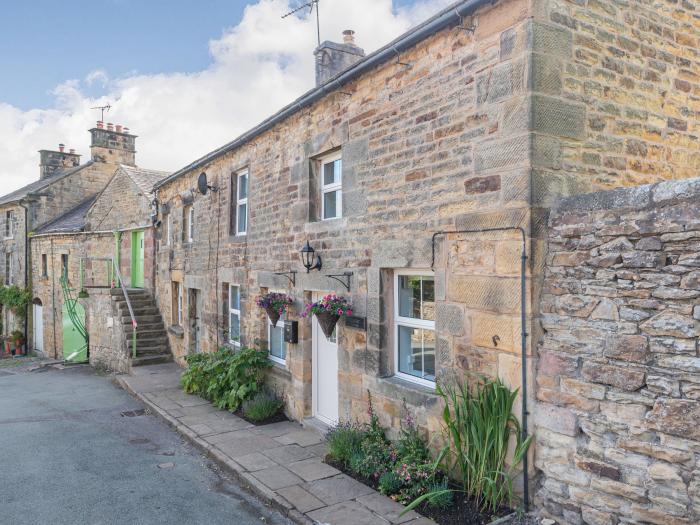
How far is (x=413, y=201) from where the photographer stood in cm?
593

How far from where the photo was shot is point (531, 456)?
4703 millimetres

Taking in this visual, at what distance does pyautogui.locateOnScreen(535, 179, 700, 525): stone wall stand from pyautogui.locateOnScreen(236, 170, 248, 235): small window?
286 inches

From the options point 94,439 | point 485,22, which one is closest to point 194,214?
point 94,439

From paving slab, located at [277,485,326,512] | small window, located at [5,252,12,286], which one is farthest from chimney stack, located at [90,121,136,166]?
paving slab, located at [277,485,326,512]

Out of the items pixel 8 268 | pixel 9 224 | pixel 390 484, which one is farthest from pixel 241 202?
pixel 8 268

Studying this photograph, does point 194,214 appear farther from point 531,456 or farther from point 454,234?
point 531,456

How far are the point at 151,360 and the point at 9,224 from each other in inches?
612

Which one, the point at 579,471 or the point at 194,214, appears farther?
the point at 194,214

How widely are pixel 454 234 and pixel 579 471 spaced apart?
2.39m

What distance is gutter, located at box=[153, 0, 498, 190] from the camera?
5.17 metres

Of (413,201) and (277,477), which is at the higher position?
(413,201)

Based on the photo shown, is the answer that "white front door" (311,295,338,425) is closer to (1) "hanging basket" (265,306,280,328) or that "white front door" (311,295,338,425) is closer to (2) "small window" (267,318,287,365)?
(1) "hanging basket" (265,306,280,328)

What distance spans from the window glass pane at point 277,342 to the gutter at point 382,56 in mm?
3481

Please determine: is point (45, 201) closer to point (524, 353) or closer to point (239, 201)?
point (239, 201)
